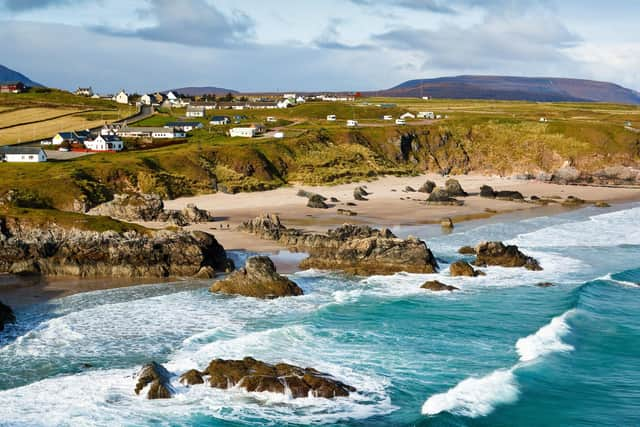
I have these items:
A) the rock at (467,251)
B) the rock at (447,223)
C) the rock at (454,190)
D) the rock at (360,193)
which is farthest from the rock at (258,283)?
the rock at (454,190)

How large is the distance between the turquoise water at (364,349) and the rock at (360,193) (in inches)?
1431

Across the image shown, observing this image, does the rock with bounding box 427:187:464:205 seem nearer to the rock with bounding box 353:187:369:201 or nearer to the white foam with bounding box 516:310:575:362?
the rock with bounding box 353:187:369:201

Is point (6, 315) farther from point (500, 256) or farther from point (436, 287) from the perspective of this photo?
point (500, 256)

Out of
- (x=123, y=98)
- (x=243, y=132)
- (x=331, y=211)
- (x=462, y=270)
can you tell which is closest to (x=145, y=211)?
(x=331, y=211)

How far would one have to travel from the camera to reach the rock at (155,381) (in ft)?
85.5

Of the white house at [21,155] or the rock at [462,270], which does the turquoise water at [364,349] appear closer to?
the rock at [462,270]

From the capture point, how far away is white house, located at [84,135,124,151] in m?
94.5

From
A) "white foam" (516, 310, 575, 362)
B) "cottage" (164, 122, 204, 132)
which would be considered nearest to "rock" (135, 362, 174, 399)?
"white foam" (516, 310, 575, 362)

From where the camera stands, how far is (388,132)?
11862 centimetres

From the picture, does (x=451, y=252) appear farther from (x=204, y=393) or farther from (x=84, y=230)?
(x=204, y=393)

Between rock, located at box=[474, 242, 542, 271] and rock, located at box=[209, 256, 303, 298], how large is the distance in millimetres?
15711

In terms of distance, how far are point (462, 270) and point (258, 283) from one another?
13.9 metres

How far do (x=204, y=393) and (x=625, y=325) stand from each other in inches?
890

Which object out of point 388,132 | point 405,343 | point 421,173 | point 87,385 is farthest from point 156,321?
point 388,132
